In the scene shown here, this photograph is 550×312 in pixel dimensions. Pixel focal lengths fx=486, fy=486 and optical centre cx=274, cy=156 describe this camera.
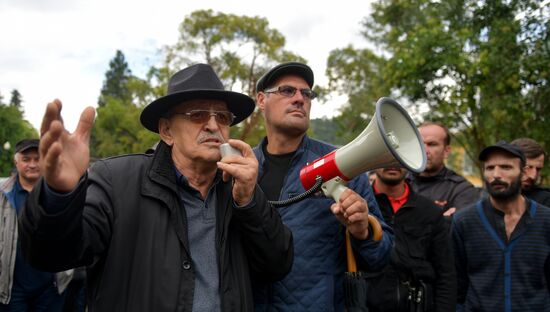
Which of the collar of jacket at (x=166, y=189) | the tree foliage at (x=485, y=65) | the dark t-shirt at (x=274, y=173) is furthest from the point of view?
the tree foliage at (x=485, y=65)

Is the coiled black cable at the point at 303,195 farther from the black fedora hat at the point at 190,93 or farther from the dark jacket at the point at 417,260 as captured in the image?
the dark jacket at the point at 417,260

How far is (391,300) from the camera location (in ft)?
10.7

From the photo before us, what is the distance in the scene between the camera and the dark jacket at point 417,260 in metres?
3.29

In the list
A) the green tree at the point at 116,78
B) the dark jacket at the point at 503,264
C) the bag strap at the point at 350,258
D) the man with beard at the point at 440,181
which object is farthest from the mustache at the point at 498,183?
the green tree at the point at 116,78

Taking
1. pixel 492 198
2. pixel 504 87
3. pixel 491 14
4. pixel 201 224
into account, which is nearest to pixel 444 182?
pixel 492 198

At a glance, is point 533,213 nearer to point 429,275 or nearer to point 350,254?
point 429,275

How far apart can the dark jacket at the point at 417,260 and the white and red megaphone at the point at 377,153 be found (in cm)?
101

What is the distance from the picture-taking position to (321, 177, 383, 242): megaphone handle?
2.44 metres

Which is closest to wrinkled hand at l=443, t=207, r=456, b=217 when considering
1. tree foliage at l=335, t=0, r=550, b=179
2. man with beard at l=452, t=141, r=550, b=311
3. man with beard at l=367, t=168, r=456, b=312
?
man with beard at l=452, t=141, r=550, b=311

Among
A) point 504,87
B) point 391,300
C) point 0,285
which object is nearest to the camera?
point 391,300

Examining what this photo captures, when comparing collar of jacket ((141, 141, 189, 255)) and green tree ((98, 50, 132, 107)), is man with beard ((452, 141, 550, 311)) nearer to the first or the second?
collar of jacket ((141, 141, 189, 255))

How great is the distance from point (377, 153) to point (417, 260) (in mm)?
1450

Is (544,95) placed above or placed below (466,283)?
above

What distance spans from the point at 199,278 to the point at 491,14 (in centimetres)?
1150
